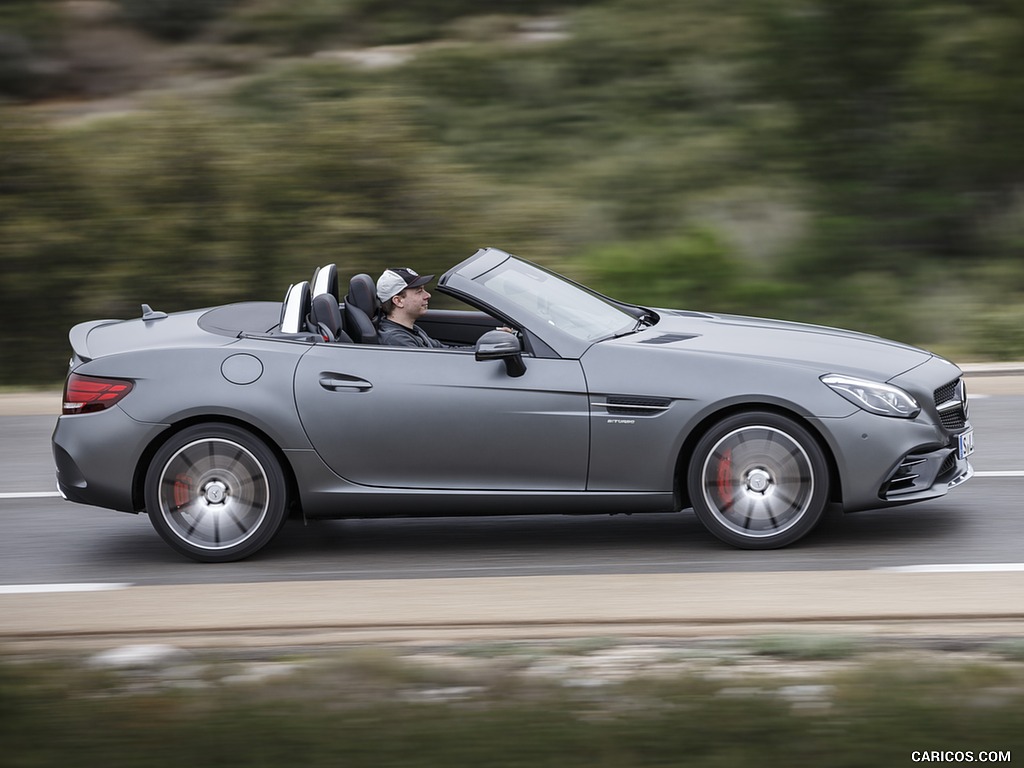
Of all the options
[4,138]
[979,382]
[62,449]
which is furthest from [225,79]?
[62,449]

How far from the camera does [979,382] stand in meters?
11.2

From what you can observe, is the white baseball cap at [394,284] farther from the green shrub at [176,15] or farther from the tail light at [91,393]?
the green shrub at [176,15]

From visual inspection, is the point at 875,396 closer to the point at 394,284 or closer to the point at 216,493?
the point at 394,284

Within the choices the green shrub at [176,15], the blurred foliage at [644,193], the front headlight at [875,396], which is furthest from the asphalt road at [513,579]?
the green shrub at [176,15]

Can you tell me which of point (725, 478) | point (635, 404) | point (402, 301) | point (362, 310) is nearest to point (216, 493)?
point (362, 310)

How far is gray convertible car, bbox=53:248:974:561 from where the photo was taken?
6.45 meters

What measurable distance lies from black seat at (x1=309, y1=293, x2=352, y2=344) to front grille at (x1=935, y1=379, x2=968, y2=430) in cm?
285

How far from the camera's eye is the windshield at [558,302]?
22.5ft

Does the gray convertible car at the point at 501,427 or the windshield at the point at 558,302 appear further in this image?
the windshield at the point at 558,302

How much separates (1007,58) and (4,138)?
11.2m

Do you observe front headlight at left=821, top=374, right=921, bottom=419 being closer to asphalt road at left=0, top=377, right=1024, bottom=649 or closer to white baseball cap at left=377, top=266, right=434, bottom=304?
asphalt road at left=0, top=377, right=1024, bottom=649

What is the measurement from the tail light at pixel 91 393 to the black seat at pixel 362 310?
3.66 ft

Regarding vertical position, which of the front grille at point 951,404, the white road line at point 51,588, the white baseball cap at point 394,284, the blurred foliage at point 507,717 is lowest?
the white road line at point 51,588

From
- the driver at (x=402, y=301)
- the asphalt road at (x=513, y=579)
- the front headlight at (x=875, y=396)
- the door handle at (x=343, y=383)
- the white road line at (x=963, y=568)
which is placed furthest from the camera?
the driver at (x=402, y=301)
